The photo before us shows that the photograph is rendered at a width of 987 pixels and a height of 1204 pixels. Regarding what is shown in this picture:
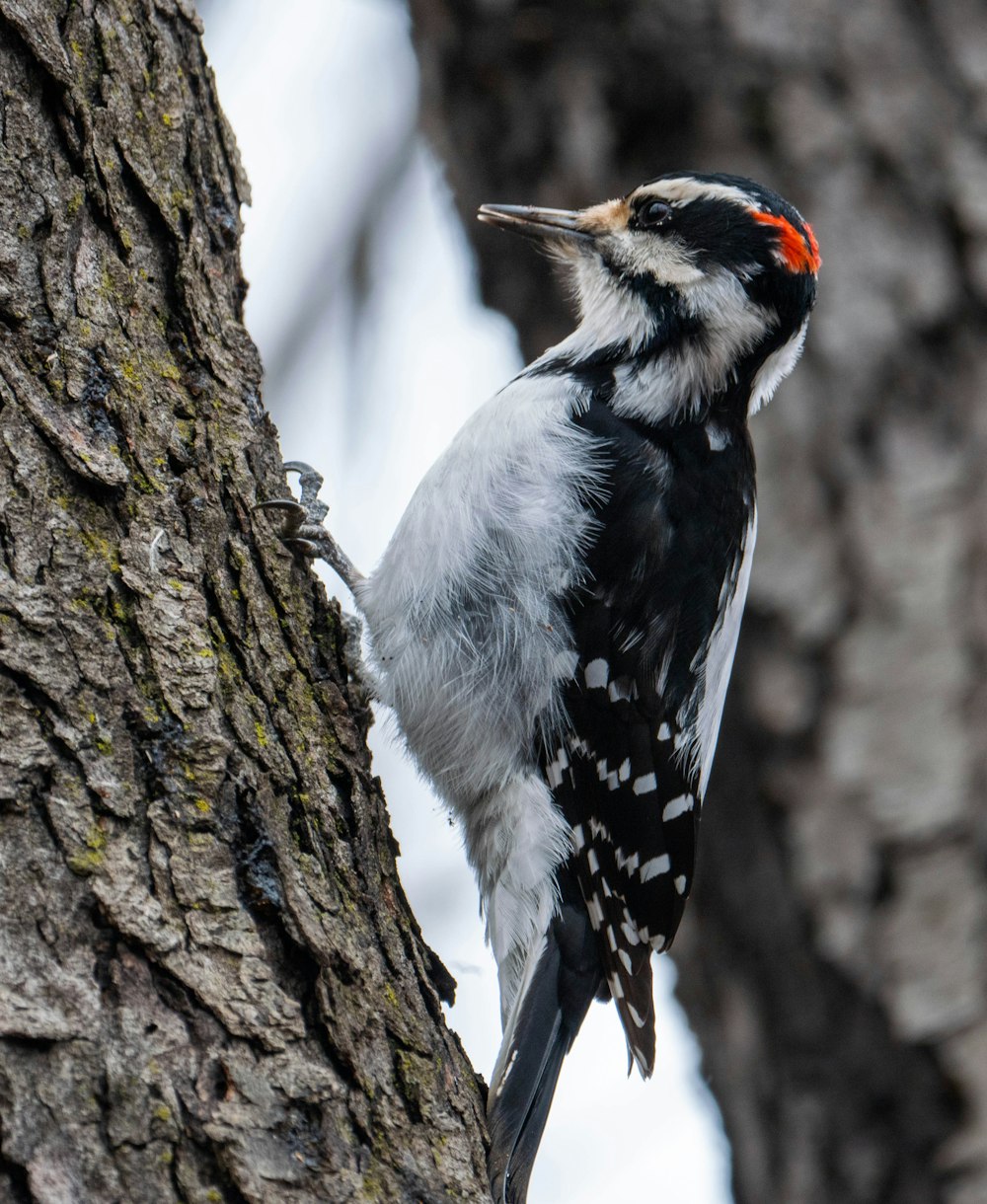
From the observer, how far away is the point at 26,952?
1539 mm

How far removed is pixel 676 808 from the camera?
315 cm

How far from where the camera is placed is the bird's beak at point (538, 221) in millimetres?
3580

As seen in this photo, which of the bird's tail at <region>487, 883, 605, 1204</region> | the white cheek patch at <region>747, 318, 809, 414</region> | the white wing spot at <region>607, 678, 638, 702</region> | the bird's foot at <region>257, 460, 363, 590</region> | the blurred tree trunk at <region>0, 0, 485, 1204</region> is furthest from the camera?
the white cheek patch at <region>747, 318, 809, 414</region>

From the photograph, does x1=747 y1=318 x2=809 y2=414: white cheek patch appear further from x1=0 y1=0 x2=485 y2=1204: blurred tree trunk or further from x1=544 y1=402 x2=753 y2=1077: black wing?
x1=0 y1=0 x2=485 y2=1204: blurred tree trunk

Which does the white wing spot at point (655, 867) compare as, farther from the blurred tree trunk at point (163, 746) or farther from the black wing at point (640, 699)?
the blurred tree trunk at point (163, 746)

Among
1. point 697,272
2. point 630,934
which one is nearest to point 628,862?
point 630,934

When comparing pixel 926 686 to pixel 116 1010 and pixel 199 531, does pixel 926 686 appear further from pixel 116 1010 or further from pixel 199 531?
pixel 116 1010

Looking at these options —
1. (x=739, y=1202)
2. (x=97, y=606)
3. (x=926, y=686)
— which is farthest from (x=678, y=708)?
(x=97, y=606)

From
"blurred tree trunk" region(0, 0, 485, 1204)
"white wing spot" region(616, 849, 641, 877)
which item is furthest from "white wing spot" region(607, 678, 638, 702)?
"blurred tree trunk" region(0, 0, 485, 1204)

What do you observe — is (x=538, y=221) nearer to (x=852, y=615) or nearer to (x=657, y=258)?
(x=657, y=258)

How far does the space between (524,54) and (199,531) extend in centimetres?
227

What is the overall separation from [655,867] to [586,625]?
0.62 metres

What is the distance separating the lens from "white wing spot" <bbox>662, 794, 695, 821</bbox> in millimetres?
3135

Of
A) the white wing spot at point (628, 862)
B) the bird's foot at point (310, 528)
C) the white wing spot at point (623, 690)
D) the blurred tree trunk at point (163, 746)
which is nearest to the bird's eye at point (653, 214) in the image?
the bird's foot at point (310, 528)
